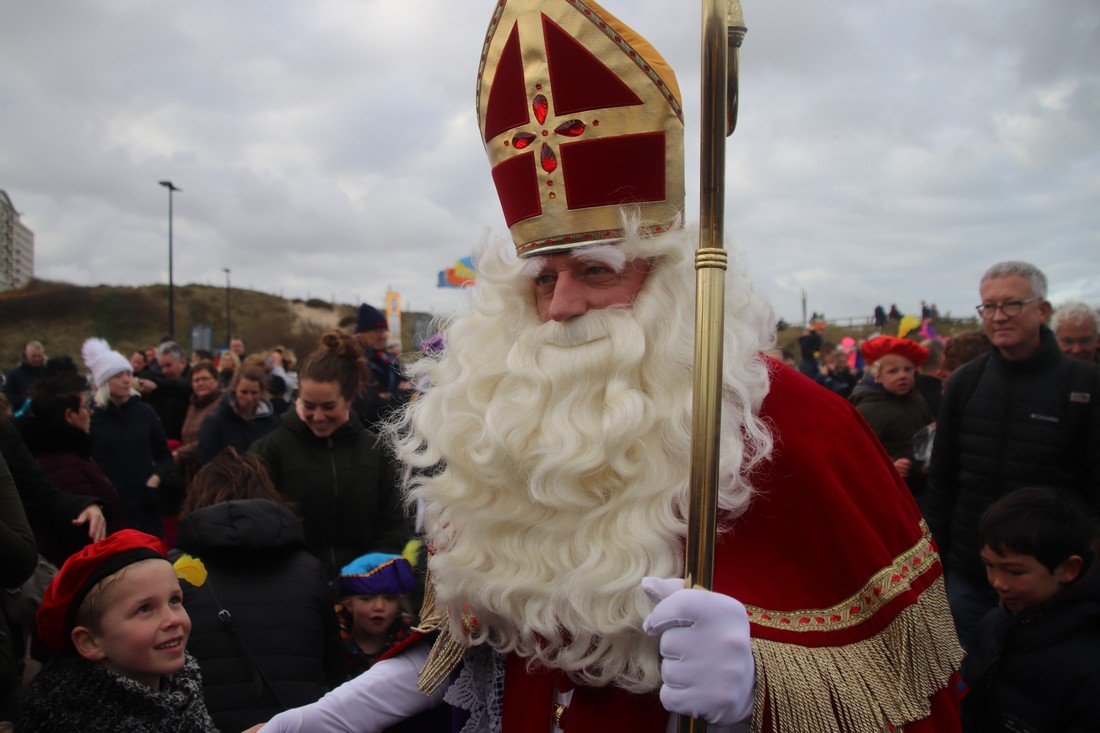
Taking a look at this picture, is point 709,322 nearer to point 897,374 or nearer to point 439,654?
point 439,654

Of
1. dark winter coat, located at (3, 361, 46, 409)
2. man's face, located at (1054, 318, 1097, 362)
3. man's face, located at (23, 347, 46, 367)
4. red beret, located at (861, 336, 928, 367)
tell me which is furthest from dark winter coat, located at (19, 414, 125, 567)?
man's face, located at (23, 347, 46, 367)

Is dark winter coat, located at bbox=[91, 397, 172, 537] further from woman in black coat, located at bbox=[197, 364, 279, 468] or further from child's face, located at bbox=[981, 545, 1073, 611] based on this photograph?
child's face, located at bbox=[981, 545, 1073, 611]

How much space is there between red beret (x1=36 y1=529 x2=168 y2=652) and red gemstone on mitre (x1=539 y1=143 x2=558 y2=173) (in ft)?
5.00

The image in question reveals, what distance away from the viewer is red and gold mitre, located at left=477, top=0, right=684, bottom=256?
6.57 ft

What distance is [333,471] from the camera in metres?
3.97

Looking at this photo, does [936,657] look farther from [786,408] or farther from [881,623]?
[786,408]

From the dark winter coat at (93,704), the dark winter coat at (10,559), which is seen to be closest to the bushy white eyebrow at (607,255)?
the dark winter coat at (93,704)

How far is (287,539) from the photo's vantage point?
111 inches

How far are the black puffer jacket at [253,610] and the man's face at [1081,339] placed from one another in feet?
15.7

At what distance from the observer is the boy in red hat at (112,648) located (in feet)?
7.00

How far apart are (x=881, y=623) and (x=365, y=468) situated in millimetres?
2869

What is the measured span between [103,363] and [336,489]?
9.16 feet

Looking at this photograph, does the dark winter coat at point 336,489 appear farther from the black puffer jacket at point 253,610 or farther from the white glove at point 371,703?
the white glove at point 371,703

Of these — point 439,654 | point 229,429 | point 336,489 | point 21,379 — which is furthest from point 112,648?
point 21,379
